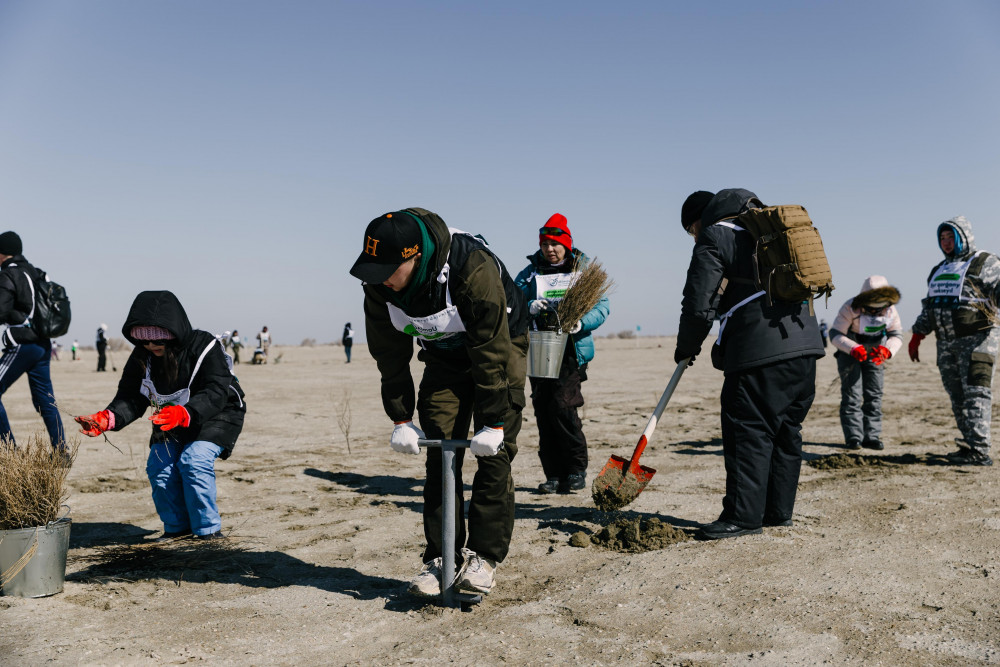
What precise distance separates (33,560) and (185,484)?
106 centimetres

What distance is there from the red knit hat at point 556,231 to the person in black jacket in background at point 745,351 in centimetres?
167

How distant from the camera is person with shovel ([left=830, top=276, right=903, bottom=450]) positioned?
7580 mm

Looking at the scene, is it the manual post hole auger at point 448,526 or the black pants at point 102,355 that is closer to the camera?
the manual post hole auger at point 448,526

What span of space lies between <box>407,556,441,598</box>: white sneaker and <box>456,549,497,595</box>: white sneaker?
0.37ft

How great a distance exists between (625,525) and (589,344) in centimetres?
199

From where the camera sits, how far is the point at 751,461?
436 centimetres

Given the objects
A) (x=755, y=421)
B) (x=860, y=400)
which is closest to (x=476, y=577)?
(x=755, y=421)

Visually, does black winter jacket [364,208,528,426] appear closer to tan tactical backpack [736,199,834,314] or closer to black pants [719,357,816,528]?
black pants [719,357,816,528]

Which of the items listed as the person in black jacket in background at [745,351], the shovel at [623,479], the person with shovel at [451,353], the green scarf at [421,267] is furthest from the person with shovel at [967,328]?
the green scarf at [421,267]

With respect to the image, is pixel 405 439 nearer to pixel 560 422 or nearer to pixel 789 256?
pixel 789 256

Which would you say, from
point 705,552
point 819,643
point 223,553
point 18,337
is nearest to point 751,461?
point 705,552

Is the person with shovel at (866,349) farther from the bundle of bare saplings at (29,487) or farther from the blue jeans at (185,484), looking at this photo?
the bundle of bare saplings at (29,487)

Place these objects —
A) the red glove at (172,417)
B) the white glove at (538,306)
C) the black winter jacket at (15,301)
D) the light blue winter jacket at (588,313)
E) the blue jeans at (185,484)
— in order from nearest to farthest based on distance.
A: the red glove at (172,417)
the blue jeans at (185,484)
the white glove at (538,306)
the light blue winter jacket at (588,313)
the black winter jacket at (15,301)

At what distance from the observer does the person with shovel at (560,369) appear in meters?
5.91
